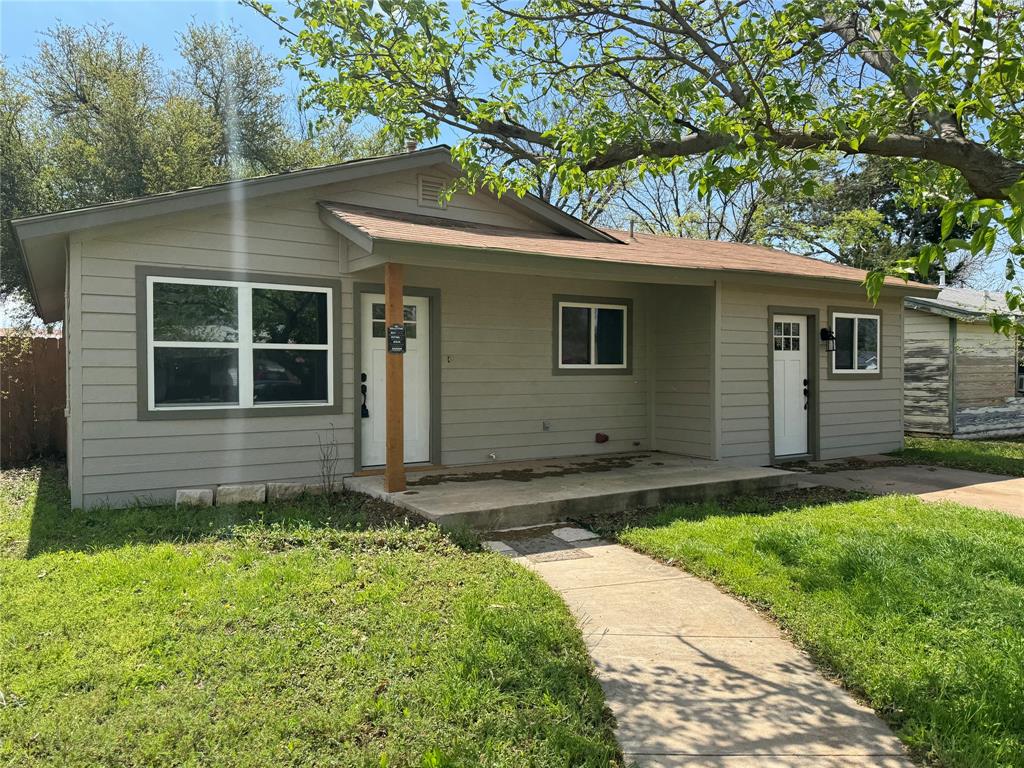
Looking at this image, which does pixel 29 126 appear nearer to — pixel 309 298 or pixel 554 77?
pixel 309 298

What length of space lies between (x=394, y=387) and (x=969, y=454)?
970 cm

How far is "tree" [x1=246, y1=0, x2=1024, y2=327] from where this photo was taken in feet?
11.6

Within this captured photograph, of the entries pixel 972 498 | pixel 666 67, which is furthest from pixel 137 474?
pixel 972 498

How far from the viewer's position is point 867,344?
1104cm

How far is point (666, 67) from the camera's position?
22.3 feet

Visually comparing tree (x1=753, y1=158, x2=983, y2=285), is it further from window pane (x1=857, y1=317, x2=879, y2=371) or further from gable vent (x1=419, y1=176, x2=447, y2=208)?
gable vent (x1=419, y1=176, x2=447, y2=208)

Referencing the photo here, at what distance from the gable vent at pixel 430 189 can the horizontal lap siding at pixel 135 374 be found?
1480mm

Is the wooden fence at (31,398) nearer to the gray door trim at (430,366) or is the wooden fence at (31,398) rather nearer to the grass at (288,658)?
the gray door trim at (430,366)

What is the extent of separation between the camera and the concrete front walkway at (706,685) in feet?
9.00

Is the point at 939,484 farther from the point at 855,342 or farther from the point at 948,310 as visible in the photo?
the point at 948,310

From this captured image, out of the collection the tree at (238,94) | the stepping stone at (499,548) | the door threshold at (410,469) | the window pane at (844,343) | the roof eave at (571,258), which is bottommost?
the stepping stone at (499,548)

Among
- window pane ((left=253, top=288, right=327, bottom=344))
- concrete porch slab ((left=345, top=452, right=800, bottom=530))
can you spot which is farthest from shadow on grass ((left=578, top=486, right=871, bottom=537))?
window pane ((left=253, top=288, right=327, bottom=344))

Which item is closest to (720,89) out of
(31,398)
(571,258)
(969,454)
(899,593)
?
(571,258)

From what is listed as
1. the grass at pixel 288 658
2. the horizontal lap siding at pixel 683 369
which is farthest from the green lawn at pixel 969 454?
the grass at pixel 288 658
